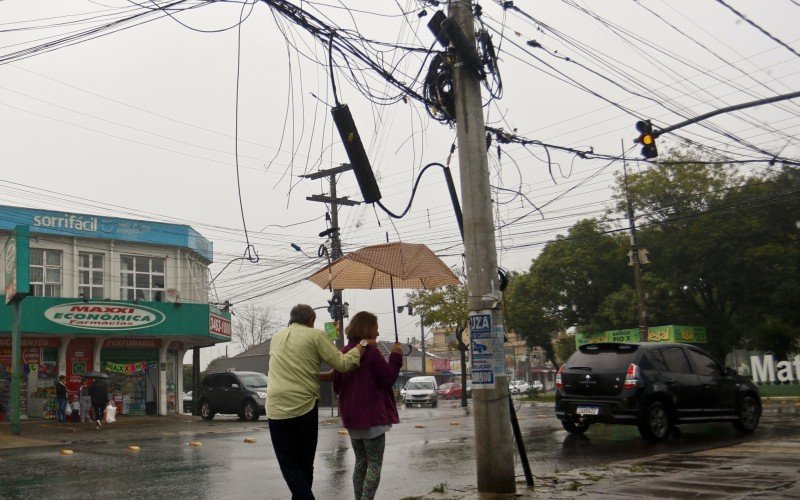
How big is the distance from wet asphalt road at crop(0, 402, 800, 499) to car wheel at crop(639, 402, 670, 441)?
0.25 metres

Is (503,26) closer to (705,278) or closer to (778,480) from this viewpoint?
(778,480)

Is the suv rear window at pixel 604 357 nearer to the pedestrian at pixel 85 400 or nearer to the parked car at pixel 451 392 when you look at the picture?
the pedestrian at pixel 85 400

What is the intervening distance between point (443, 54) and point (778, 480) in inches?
227

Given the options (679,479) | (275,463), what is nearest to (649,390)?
(679,479)

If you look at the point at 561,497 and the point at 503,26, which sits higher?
the point at 503,26

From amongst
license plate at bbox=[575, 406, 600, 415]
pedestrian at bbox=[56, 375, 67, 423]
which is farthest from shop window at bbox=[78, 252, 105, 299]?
license plate at bbox=[575, 406, 600, 415]

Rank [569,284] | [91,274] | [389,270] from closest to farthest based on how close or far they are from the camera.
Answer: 1. [389,270]
2. [91,274]
3. [569,284]

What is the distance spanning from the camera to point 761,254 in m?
36.7

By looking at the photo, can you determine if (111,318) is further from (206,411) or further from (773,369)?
(773,369)

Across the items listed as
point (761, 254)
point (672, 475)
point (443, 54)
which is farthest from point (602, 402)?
point (761, 254)

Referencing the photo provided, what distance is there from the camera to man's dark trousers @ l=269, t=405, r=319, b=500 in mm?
6258

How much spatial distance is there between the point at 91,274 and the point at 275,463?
2213cm

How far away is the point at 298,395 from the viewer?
6.31m

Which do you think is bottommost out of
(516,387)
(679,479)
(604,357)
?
(679,479)
